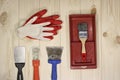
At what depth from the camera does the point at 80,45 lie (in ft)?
5.71

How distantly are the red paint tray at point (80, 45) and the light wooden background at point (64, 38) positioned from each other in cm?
3

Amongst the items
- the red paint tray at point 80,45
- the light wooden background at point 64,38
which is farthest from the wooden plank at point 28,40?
the red paint tray at point 80,45

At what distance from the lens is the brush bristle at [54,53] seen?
1714mm

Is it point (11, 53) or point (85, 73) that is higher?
point (11, 53)

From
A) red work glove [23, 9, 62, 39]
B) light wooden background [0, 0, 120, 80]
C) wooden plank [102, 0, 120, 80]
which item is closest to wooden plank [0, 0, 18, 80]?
light wooden background [0, 0, 120, 80]

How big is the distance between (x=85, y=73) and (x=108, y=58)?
0.60 ft

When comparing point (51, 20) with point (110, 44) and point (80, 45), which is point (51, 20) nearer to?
point (80, 45)

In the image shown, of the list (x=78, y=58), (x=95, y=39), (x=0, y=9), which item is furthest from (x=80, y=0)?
(x=0, y=9)

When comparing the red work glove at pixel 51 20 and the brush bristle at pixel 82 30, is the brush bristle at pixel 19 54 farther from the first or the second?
the brush bristle at pixel 82 30

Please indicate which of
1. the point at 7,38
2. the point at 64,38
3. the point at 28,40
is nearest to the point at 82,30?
the point at 64,38

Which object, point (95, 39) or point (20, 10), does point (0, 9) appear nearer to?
point (20, 10)

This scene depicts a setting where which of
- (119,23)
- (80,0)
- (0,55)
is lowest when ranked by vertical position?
(0,55)

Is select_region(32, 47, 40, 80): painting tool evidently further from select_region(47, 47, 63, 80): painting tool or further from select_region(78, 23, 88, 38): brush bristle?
select_region(78, 23, 88, 38): brush bristle

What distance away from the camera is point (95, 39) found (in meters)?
1.75
